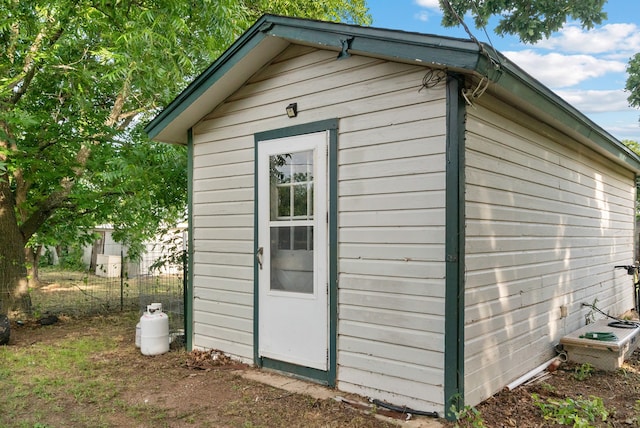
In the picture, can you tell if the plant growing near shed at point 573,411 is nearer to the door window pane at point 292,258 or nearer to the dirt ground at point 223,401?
the dirt ground at point 223,401

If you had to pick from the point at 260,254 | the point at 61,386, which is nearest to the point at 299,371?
the point at 260,254

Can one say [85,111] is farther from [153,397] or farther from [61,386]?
[153,397]

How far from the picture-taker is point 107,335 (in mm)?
5980

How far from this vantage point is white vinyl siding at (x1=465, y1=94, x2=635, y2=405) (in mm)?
3334

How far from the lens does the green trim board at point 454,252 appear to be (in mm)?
3102

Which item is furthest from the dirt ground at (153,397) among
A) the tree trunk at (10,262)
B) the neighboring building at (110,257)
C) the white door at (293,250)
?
the neighboring building at (110,257)

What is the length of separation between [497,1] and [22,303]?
11.3 m

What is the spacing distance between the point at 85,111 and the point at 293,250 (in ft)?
15.0

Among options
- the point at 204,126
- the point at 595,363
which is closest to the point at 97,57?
the point at 204,126

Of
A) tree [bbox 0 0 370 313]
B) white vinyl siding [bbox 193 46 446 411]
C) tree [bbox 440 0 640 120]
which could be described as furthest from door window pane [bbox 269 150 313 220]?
tree [bbox 440 0 640 120]

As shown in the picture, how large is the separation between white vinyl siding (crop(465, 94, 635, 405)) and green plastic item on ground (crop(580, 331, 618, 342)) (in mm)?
256

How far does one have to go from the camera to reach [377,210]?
3.54 meters

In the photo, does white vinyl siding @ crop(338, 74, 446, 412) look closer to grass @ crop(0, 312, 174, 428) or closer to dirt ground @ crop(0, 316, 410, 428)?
dirt ground @ crop(0, 316, 410, 428)

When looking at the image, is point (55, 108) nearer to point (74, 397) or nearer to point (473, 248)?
point (74, 397)
